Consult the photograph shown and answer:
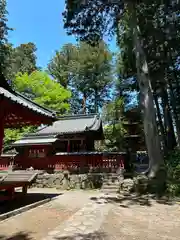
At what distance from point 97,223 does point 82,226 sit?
44 centimetres

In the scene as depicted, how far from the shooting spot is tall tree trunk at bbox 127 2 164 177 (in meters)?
10.6

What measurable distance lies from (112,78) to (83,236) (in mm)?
31565

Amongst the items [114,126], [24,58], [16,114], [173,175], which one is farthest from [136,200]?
[24,58]

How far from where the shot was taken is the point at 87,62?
112 feet

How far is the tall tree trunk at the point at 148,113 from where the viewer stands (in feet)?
34.8

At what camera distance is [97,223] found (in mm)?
5406

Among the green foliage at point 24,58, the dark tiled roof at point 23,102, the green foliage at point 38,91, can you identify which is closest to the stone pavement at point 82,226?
the dark tiled roof at point 23,102

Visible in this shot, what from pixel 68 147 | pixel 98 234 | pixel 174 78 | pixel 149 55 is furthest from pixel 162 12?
pixel 98 234

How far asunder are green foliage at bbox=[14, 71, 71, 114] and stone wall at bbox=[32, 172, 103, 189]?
9.39m

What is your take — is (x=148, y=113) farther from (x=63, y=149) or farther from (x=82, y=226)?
(x=63, y=149)

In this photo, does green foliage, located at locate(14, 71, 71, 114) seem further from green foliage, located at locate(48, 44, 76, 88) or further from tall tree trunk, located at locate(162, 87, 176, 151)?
green foliage, located at locate(48, 44, 76, 88)

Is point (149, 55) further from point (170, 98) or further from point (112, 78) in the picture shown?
point (112, 78)

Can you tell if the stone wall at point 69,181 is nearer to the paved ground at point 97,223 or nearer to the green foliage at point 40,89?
the paved ground at point 97,223

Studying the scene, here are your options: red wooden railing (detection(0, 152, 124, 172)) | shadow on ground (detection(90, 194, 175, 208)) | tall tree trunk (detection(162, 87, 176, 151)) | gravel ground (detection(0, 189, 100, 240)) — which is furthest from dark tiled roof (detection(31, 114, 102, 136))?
gravel ground (detection(0, 189, 100, 240))
